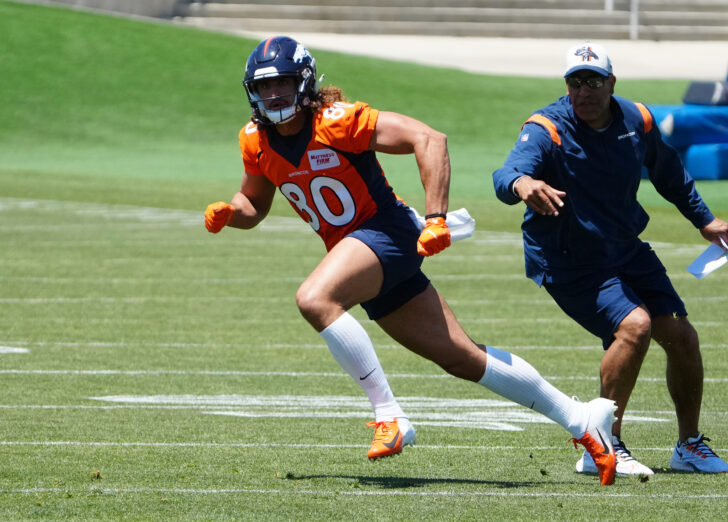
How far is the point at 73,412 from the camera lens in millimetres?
8812

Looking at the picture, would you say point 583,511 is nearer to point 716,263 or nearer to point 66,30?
point 716,263

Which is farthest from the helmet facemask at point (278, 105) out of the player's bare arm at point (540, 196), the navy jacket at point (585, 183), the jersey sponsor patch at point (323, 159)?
the player's bare arm at point (540, 196)

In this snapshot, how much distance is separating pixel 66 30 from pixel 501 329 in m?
32.0

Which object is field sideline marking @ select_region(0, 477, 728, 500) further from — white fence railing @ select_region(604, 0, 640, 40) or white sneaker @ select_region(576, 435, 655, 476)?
white fence railing @ select_region(604, 0, 640, 40)

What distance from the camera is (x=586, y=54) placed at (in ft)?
22.7

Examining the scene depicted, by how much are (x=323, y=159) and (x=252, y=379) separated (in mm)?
4103

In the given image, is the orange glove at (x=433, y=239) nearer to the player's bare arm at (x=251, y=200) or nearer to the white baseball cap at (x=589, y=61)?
the white baseball cap at (x=589, y=61)

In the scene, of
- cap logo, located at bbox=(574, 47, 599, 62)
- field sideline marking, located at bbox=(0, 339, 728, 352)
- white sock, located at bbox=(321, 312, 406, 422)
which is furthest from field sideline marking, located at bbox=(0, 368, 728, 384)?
white sock, located at bbox=(321, 312, 406, 422)

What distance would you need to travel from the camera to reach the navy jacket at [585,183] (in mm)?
6949

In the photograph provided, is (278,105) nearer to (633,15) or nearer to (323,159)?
(323,159)

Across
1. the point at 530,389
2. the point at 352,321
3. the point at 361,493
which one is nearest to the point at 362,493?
the point at 361,493

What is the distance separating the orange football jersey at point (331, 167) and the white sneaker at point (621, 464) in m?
1.48

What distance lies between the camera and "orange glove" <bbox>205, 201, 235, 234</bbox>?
7.19 m

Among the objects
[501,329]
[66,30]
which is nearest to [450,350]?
[501,329]
